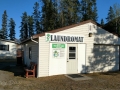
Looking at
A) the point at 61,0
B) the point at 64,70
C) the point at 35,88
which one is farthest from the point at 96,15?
the point at 35,88

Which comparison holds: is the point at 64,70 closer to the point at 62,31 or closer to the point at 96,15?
the point at 62,31

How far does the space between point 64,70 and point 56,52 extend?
1.48 meters

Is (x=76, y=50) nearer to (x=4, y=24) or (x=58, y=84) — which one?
(x=58, y=84)

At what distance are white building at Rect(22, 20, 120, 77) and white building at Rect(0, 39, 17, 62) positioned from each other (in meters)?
16.3

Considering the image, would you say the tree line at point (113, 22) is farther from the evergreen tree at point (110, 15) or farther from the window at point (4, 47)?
the window at point (4, 47)

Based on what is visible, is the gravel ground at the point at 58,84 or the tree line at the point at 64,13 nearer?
the gravel ground at the point at 58,84

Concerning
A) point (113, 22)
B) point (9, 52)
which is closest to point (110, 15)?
point (113, 22)

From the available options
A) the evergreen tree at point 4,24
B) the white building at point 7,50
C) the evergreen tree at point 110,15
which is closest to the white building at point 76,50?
Result: the white building at point 7,50

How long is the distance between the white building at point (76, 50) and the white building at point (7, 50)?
16.3 metres

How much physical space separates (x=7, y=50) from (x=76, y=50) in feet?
61.3

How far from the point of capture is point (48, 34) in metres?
10.2

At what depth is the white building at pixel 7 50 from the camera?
2618cm

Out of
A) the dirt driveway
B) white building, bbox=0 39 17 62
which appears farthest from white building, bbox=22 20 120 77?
white building, bbox=0 39 17 62

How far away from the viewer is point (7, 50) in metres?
26.6
